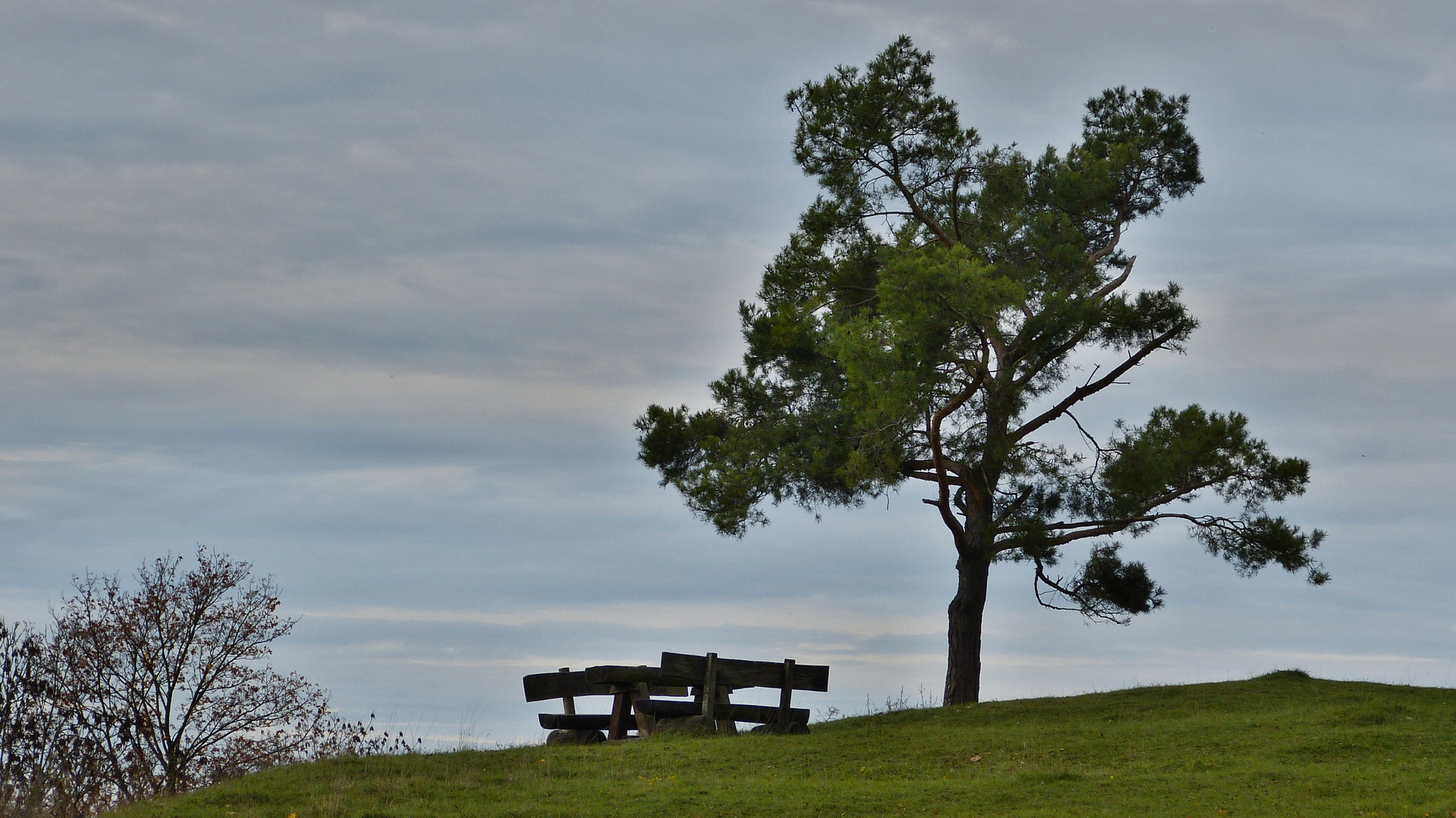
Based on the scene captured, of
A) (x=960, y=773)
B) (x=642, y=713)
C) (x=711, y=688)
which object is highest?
(x=711, y=688)

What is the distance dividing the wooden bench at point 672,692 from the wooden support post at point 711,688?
0.01 meters

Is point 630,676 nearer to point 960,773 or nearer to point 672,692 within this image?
point 672,692

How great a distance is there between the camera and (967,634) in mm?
23531

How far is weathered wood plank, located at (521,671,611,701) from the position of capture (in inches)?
706

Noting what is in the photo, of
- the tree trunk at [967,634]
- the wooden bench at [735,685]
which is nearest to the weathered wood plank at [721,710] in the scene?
the wooden bench at [735,685]

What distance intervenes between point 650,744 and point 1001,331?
1110 centimetres

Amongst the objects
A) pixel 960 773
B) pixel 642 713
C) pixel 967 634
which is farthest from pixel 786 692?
pixel 967 634

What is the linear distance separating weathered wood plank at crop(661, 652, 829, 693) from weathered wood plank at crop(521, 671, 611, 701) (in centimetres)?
140

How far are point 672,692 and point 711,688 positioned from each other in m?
0.85

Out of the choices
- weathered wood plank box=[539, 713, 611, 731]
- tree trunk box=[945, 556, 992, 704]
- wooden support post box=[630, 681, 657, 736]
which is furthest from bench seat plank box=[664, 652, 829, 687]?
tree trunk box=[945, 556, 992, 704]

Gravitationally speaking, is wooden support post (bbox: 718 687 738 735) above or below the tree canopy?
below

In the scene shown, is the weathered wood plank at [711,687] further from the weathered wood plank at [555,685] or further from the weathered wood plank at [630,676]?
the weathered wood plank at [555,685]

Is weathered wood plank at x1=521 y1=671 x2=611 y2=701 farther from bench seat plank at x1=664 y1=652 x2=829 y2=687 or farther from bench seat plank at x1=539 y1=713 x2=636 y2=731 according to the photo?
bench seat plank at x1=664 y1=652 x2=829 y2=687

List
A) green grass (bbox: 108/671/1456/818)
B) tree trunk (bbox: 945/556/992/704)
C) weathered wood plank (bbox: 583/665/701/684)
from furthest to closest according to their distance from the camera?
tree trunk (bbox: 945/556/992/704), weathered wood plank (bbox: 583/665/701/684), green grass (bbox: 108/671/1456/818)
